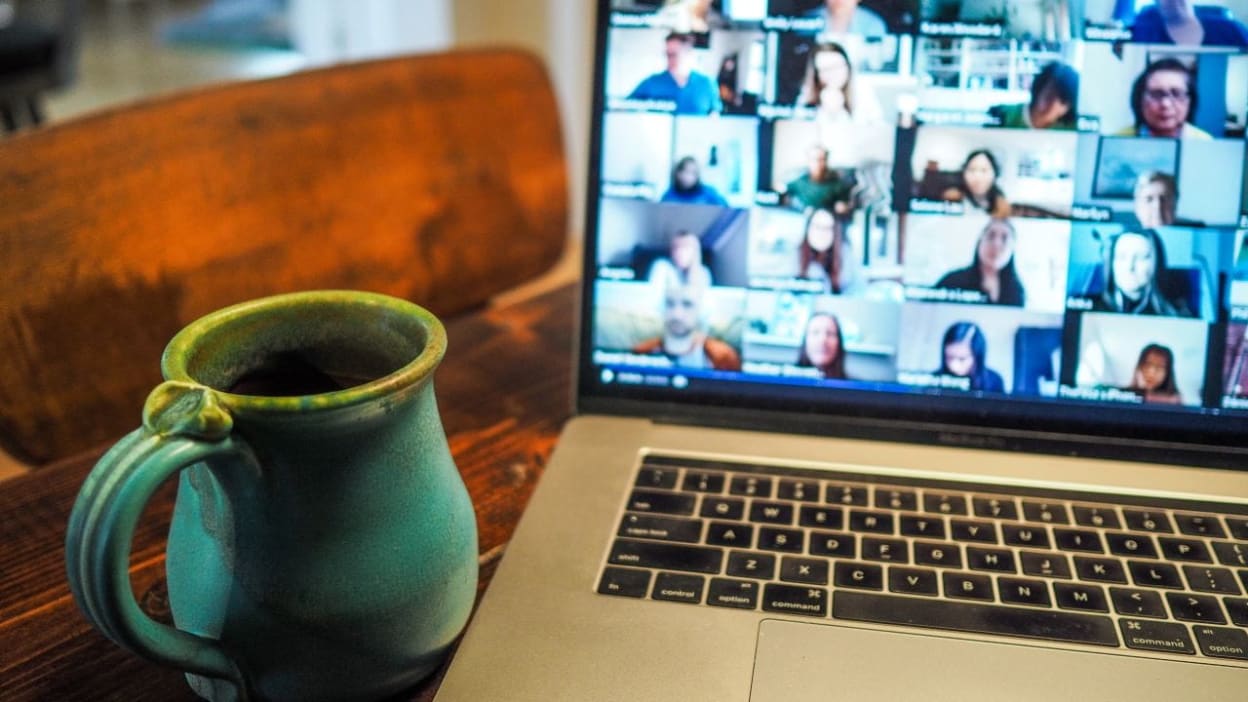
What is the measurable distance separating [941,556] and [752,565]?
0.28 feet

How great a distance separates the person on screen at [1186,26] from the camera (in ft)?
1.63

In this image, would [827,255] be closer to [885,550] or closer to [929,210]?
[929,210]

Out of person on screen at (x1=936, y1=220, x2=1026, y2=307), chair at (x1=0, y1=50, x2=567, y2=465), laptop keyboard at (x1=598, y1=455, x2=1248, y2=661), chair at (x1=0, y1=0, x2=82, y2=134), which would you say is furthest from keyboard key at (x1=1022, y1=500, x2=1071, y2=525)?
chair at (x1=0, y1=0, x2=82, y2=134)

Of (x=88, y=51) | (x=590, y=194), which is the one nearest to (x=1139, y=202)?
(x=590, y=194)

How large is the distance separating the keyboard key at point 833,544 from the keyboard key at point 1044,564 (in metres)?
0.07

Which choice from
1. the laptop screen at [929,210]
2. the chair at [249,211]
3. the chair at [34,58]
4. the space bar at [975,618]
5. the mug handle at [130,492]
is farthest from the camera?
the chair at [34,58]

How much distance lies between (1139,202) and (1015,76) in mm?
90

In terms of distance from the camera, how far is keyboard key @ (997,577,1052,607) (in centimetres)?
42

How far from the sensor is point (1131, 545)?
1.51 ft

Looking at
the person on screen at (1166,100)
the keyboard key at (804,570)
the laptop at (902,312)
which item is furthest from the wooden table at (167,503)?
the person on screen at (1166,100)

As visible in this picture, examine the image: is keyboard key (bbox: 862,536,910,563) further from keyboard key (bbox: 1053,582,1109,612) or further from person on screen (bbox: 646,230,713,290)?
person on screen (bbox: 646,230,713,290)

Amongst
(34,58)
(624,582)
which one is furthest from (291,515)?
(34,58)

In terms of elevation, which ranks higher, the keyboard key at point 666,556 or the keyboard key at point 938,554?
the keyboard key at point 938,554

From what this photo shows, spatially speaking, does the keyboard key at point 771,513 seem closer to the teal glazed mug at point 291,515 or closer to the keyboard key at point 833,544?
the keyboard key at point 833,544
